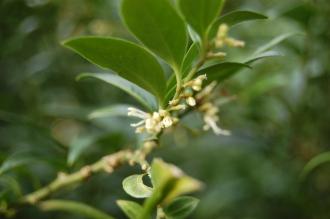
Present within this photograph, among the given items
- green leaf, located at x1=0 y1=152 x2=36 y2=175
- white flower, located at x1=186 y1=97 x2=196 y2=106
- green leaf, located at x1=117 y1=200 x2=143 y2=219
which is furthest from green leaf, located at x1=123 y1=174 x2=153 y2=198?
green leaf, located at x1=0 y1=152 x2=36 y2=175

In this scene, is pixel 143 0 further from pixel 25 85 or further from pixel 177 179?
pixel 25 85

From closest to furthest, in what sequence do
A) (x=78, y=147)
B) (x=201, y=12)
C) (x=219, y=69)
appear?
1. (x=201, y=12)
2. (x=219, y=69)
3. (x=78, y=147)

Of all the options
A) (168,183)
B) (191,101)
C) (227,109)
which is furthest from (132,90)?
(227,109)

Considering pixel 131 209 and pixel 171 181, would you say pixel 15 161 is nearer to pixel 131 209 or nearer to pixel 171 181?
pixel 131 209

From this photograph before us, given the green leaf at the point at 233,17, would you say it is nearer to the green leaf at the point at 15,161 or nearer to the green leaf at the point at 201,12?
the green leaf at the point at 201,12

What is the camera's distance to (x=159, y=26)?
679 mm

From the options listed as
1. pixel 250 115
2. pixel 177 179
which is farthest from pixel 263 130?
pixel 177 179

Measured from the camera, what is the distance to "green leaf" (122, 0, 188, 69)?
651 millimetres

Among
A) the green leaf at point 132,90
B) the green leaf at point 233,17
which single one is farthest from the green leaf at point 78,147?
the green leaf at point 233,17

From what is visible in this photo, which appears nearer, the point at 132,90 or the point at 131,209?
the point at 131,209

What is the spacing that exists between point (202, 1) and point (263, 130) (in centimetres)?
94

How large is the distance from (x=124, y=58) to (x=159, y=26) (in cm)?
8

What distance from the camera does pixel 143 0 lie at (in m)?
0.64

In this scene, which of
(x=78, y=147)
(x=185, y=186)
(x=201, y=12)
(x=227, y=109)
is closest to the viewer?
(x=185, y=186)
